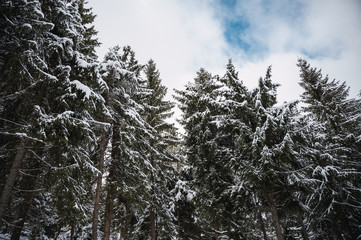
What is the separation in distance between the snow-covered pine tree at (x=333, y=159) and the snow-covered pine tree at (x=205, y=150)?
16.4ft

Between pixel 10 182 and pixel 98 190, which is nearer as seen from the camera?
pixel 10 182

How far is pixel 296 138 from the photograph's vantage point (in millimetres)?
9609

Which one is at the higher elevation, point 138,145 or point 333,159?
point 138,145

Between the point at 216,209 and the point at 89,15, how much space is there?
49.6 feet

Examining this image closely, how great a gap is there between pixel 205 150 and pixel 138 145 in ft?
15.3

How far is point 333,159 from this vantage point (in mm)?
10984

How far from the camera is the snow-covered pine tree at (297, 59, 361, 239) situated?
10930 mm

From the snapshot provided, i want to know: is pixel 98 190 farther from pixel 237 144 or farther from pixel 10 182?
pixel 237 144

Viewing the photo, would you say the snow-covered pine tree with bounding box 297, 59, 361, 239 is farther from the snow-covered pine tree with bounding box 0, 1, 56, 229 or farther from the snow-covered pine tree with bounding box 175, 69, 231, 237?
the snow-covered pine tree with bounding box 0, 1, 56, 229

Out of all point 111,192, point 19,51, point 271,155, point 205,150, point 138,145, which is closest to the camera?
point 19,51

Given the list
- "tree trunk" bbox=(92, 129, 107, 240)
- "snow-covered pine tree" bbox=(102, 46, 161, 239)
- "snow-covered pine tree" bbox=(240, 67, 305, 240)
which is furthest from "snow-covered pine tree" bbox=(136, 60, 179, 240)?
"snow-covered pine tree" bbox=(240, 67, 305, 240)

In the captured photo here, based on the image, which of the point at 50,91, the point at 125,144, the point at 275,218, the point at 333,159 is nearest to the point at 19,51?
the point at 50,91

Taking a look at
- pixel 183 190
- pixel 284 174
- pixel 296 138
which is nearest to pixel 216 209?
pixel 183 190

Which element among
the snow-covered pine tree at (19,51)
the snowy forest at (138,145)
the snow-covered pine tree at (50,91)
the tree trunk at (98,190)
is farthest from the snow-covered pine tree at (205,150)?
the snow-covered pine tree at (19,51)
